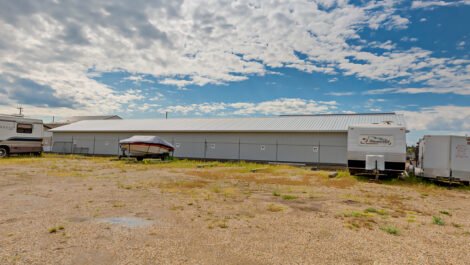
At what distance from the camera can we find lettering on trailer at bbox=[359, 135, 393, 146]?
1756cm

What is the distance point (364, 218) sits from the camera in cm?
830

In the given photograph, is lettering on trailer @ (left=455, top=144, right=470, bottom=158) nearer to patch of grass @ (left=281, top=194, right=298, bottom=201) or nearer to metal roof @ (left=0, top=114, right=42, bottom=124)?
patch of grass @ (left=281, top=194, right=298, bottom=201)

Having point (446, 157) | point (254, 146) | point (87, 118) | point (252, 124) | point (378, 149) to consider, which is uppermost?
point (87, 118)

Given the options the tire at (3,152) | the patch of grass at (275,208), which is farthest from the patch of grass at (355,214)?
the tire at (3,152)

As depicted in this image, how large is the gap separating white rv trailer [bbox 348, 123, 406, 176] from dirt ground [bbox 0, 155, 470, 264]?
15.9ft

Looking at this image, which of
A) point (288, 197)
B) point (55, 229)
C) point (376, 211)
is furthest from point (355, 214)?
point (55, 229)

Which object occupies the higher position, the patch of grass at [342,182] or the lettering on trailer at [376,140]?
the lettering on trailer at [376,140]

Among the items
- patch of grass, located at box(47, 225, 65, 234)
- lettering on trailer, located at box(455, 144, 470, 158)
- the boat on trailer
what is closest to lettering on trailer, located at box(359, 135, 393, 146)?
lettering on trailer, located at box(455, 144, 470, 158)

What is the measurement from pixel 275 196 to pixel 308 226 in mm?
4239

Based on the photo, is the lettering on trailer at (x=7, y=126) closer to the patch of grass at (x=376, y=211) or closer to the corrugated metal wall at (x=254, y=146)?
the corrugated metal wall at (x=254, y=146)

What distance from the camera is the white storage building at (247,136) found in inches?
1107

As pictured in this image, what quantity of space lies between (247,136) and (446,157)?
59.3 ft

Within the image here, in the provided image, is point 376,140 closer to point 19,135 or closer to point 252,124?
point 252,124

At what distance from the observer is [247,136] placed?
31.6m
